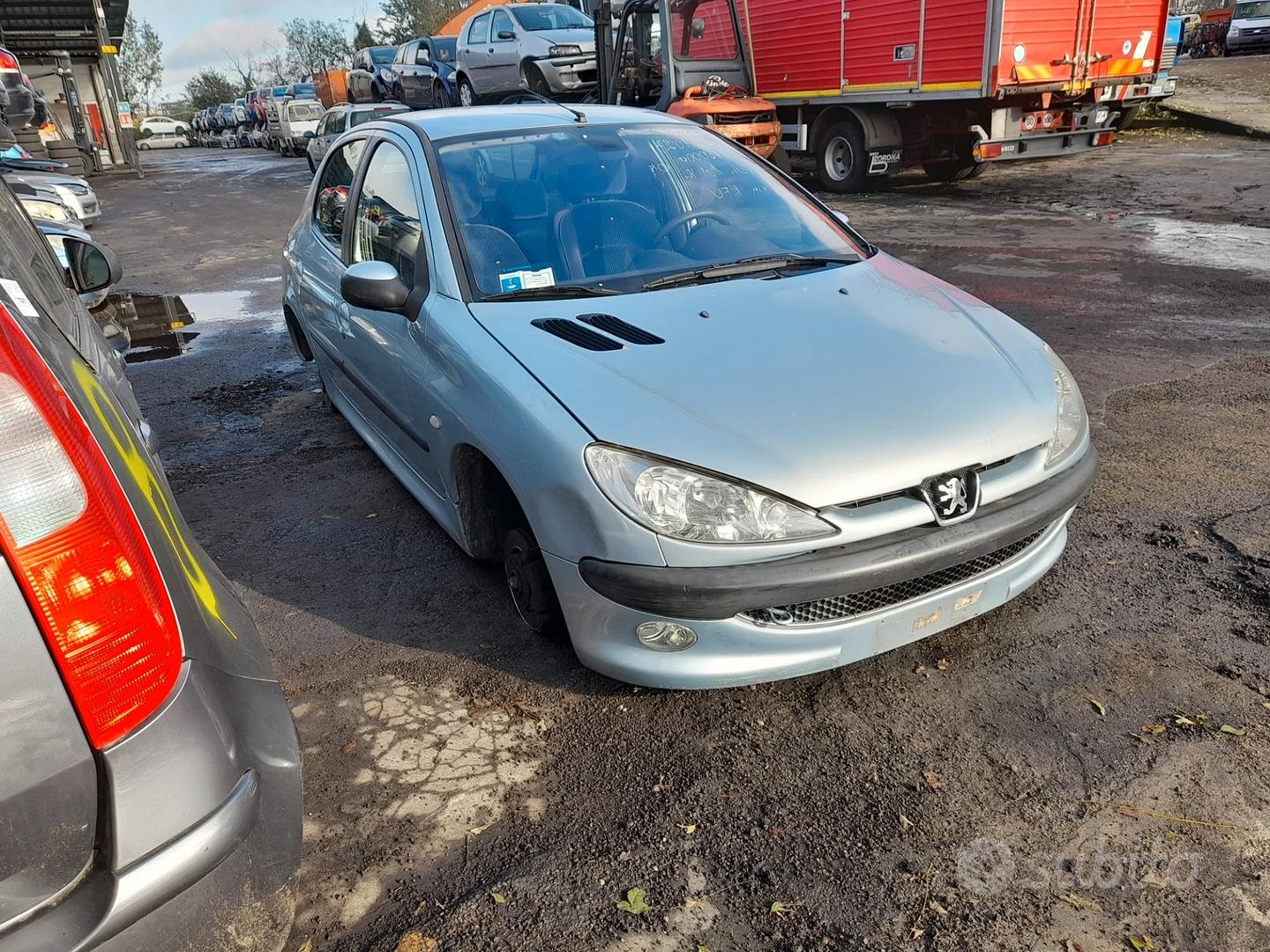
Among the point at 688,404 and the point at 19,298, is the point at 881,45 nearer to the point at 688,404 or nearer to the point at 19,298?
the point at 688,404

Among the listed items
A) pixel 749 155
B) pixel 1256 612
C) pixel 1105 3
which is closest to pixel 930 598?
pixel 1256 612

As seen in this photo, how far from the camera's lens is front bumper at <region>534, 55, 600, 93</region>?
52.9 feet

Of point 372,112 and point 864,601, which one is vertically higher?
point 372,112

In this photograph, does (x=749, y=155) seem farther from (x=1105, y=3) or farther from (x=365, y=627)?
(x=1105, y=3)

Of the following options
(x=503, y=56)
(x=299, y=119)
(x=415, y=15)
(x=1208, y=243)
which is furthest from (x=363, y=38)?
(x=1208, y=243)

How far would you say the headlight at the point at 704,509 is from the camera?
2.32 m

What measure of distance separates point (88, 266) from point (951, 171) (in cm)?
1293

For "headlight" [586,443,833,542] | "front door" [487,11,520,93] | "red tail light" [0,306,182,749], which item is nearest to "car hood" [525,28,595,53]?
"front door" [487,11,520,93]

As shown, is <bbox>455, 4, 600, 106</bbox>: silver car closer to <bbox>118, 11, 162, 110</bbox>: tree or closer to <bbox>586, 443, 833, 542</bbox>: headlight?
<bbox>586, 443, 833, 542</bbox>: headlight

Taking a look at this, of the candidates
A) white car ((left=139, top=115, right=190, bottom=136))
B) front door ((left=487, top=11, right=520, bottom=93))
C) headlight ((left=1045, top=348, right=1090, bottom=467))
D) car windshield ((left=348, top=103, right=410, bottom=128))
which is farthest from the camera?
white car ((left=139, top=115, right=190, bottom=136))

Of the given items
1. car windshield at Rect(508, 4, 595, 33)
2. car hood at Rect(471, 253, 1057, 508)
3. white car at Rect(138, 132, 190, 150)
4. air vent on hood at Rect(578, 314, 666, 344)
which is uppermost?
car windshield at Rect(508, 4, 595, 33)

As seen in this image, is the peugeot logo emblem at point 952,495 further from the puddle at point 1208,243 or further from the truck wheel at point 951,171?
the truck wheel at point 951,171

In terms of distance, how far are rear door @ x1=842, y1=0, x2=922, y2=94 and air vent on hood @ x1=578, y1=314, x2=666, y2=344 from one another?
34.4ft

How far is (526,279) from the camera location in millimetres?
3229
